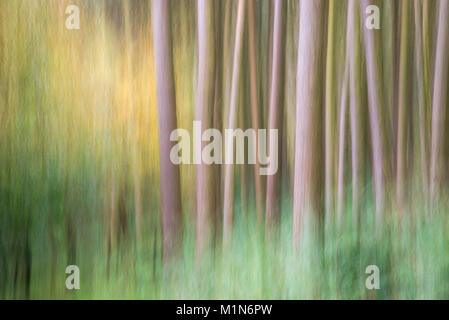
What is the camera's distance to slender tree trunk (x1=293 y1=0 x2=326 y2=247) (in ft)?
4.58

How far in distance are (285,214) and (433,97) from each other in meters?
0.65

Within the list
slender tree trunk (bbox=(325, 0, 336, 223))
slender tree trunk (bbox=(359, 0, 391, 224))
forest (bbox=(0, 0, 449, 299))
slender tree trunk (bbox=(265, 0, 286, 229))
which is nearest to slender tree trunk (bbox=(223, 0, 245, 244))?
forest (bbox=(0, 0, 449, 299))

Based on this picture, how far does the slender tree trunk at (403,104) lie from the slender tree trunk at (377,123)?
43 millimetres

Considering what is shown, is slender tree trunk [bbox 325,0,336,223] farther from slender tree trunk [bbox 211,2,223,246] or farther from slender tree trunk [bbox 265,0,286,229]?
slender tree trunk [bbox 211,2,223,246]

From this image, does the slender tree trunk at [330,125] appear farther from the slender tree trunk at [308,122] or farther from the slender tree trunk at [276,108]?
the slender tree trunk at [276,108]

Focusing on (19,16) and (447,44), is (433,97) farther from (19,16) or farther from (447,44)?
(19,16)

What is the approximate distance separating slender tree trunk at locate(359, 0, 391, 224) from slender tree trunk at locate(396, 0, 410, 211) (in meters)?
0.04

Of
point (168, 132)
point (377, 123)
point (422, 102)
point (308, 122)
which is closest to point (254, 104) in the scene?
point (308, 122)

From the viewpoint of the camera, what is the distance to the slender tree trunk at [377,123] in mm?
1402

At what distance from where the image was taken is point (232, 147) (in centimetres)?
140

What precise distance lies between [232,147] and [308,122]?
10.6 inches

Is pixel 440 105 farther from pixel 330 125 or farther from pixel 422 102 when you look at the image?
pixel 330 125
